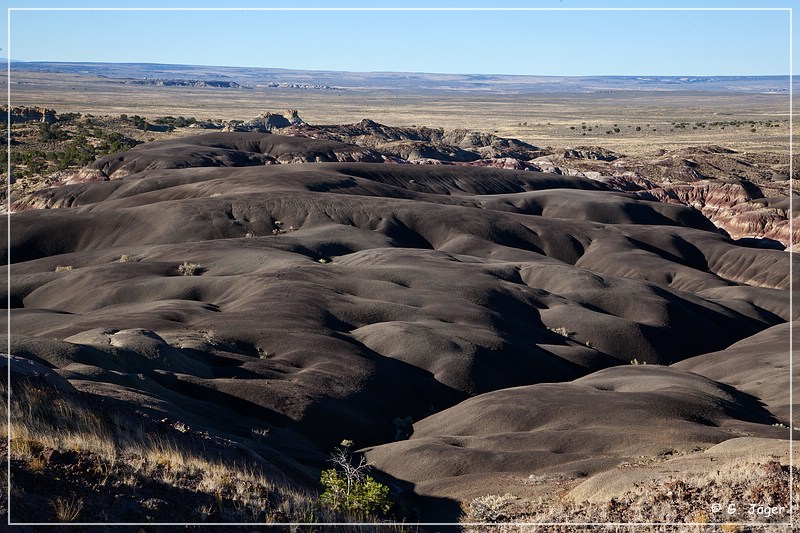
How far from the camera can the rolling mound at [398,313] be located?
20047mm

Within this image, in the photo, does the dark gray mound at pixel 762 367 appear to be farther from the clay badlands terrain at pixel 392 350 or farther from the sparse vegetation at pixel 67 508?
the sparse vegetation at pixel 67 508

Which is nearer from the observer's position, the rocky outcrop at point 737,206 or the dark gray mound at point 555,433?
the dark gray mound at point 555,433

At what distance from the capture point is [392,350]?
29.1 meters

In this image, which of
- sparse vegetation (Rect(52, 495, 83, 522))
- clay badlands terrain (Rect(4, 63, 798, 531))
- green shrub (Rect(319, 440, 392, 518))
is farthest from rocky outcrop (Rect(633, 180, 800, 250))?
sparse vegetation (Rect(52, 495, 83, 522))

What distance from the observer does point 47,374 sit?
1372 centimetres

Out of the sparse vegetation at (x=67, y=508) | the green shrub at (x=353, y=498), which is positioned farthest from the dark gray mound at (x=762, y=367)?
the sparse vegetation at (x=67, y=508)

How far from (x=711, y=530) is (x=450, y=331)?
778 inches

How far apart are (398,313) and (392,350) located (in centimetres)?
435

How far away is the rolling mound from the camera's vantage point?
20.0m

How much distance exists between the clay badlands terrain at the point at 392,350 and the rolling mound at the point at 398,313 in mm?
128

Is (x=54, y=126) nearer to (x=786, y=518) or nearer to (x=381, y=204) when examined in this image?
(x=381, y=204)

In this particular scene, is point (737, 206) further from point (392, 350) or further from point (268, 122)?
point (268, 122)

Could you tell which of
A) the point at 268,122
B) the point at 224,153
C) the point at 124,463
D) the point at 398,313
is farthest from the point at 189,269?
the point at 268,122

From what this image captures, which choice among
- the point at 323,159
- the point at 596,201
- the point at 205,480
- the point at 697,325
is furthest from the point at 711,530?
the point at 323,159
